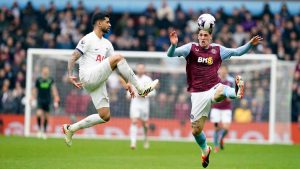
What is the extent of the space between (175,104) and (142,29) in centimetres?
523

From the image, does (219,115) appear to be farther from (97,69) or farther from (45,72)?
(97,69)

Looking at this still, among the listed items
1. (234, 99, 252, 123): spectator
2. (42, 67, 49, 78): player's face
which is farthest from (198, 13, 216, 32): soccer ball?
(234, 99, 252, 123): spectator

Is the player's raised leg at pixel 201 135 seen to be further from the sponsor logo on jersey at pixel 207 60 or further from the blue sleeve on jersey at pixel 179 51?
the blue sleeve on jersey at pixel 179 51

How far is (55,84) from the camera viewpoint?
2961 cm

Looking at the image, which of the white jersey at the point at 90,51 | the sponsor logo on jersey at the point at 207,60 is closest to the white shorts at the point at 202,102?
the sponsor logo on jersey at the point at 207,60

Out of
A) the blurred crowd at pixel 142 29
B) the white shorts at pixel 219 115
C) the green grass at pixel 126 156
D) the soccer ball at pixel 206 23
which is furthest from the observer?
the blurred crowd at pixel 142 29

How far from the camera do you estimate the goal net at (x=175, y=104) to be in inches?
1131

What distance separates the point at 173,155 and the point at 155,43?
1260 cm

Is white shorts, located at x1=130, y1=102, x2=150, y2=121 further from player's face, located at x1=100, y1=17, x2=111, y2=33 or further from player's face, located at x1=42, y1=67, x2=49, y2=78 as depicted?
player's face, located at x1=100, y1=17, x2=111, y2=33

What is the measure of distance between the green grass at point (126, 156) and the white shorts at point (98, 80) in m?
1.47

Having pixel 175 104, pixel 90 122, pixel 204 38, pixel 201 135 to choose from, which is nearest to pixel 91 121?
pixel 90 122

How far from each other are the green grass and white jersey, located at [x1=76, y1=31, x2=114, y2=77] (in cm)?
A: 215

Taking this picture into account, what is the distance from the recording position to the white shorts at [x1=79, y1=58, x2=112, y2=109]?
49.6 ft

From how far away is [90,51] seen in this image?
15.8 metres
